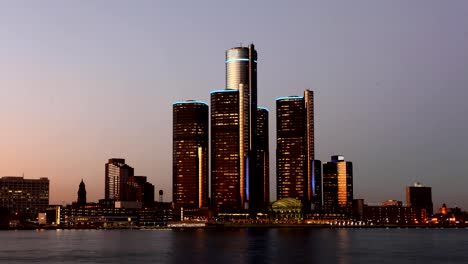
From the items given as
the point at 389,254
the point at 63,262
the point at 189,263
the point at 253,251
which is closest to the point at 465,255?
the point at 389,254

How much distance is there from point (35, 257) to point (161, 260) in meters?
28.3

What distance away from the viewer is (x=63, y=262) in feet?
440

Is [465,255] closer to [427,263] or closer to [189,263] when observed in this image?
[427,263]

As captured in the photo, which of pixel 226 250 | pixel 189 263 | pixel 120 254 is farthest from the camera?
pixel 226 250

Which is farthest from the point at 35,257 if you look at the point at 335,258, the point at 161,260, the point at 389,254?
the point at 389,254

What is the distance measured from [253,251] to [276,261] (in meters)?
29.5

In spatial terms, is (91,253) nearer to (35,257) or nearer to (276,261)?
(35,257)

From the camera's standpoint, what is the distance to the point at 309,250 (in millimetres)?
168875

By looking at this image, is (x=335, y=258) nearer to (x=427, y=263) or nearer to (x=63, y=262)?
(x=427, y=263)

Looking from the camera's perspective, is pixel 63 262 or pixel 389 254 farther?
pixel 389 254

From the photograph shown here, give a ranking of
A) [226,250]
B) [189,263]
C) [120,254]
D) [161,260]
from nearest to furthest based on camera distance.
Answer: [189,263], [161,260], [120,254], [226,250]

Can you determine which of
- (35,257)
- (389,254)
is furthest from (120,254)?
(389,254)

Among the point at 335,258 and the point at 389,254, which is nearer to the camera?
the point at 335,258

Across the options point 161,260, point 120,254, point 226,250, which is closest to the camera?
point 161,260
